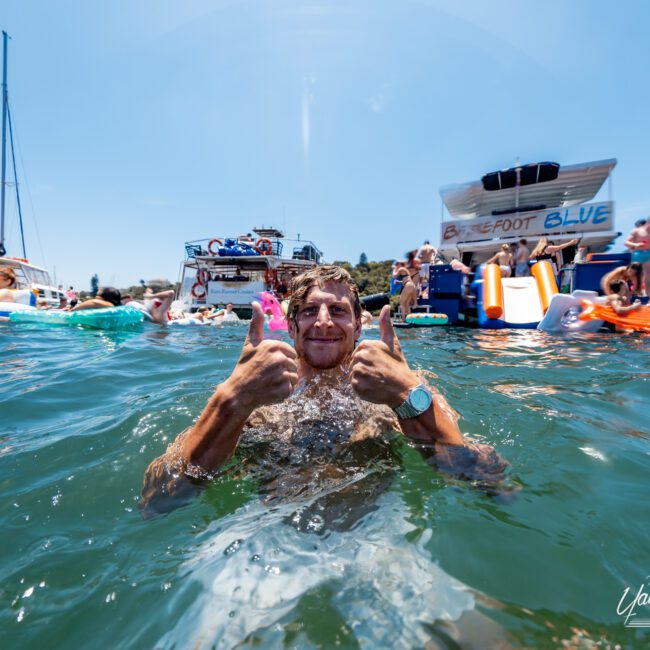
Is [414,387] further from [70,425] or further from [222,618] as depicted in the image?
[70,425]

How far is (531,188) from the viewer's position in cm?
1433

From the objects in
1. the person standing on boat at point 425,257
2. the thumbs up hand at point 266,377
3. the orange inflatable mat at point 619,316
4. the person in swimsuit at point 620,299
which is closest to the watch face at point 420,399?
the thumbs up hand at point 266,377

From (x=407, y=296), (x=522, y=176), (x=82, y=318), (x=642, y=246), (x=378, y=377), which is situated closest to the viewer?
(x=378, y=377)

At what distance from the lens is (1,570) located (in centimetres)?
122

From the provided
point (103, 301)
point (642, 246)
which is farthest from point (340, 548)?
point (103, 301)

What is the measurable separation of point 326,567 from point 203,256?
21365mm

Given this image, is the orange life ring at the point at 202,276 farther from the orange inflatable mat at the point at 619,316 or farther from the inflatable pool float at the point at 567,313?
the orange inflatable mat at the point at 619,316

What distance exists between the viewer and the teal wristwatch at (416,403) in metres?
1.50

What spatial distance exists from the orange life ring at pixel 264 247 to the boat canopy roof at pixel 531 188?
1022 centimetres

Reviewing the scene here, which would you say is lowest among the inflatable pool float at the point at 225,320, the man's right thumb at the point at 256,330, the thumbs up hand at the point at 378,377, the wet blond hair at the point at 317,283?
the inflatable pool float at the point at 225,320

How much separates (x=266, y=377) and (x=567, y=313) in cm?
737

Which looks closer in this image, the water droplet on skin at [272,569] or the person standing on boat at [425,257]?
the water droplet on skin at [272,569]

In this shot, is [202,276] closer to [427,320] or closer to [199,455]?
[427,320]

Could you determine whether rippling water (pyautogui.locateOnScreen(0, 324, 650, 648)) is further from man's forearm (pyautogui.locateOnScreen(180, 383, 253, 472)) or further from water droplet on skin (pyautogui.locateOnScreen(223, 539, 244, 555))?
man's forearm (pyautogui.locateOnScreen(180, 383, 253, 472))
